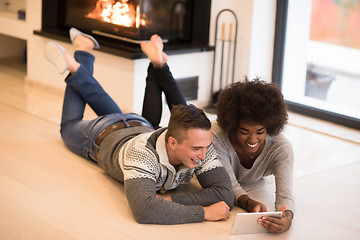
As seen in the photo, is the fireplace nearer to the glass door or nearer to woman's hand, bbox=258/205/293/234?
the glass door

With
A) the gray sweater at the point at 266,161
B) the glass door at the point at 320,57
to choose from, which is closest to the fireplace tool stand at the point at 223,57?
the glass door at the point at 320,57

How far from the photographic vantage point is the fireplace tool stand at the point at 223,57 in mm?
4098

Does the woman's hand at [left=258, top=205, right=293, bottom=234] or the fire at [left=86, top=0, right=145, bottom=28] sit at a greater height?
the fire at [left=86, top=0, right=145, bottom=28]

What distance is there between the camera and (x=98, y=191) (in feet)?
8.64

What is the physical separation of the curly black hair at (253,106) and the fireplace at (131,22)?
1.37m

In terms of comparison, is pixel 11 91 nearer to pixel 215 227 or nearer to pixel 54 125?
pixel 54 125

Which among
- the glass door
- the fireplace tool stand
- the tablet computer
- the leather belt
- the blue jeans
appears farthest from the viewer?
the fireplace tool stand

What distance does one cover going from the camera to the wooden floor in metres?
2.26

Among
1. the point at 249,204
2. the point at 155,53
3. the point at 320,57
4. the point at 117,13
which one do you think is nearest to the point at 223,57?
the point at 320,57

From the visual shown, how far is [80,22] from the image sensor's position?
14.1 feet

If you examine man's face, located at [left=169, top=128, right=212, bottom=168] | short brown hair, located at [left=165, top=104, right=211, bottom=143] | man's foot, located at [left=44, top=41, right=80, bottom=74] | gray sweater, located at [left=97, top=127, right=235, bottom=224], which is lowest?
gray sweater, located at [left=97, top=127, right=235, bottom=224]

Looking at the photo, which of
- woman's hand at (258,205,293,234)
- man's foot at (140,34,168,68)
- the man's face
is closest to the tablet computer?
woman's hand at (258,205,293,234)

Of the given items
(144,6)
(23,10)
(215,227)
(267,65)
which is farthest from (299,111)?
(23,10)

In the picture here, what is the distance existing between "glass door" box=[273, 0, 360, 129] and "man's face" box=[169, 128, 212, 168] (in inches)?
74.3
